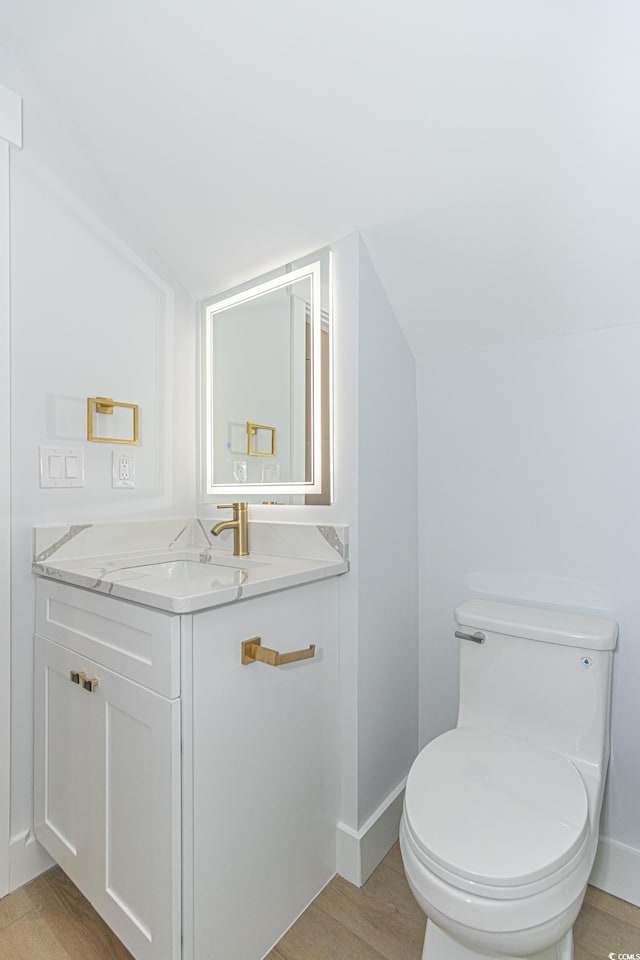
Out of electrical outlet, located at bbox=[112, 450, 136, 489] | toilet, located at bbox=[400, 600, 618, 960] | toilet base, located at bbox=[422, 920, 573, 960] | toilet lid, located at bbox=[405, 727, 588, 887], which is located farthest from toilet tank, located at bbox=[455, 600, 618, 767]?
electrical outlet, located at bbox=[112, 450, 136, 489]

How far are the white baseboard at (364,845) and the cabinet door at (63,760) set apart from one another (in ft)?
2.28

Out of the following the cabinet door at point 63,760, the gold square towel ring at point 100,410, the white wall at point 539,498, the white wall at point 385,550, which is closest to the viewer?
the cabinet door at point 63,760

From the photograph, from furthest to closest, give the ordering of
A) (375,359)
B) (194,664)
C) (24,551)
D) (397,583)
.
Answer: (397,583) → (375,359) → (24,551) → (194,664)

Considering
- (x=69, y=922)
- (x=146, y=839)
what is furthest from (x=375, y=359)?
(x=69, y=922)

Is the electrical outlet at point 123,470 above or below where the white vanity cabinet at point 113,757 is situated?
above

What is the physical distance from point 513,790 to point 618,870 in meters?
0.65

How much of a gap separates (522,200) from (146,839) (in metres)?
1.77

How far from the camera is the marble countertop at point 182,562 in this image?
1.07m

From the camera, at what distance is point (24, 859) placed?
1398 millimetres

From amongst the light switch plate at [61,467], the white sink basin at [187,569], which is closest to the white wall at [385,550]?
the white sink basin at [187,569]

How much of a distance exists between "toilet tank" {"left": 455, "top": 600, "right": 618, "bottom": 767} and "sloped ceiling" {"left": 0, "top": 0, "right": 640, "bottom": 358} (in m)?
0.88

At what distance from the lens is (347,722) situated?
4.72ft

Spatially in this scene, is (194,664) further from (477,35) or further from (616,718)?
(477,35)

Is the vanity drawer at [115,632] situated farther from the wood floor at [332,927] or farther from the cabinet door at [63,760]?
the wood floor at [332,927]
